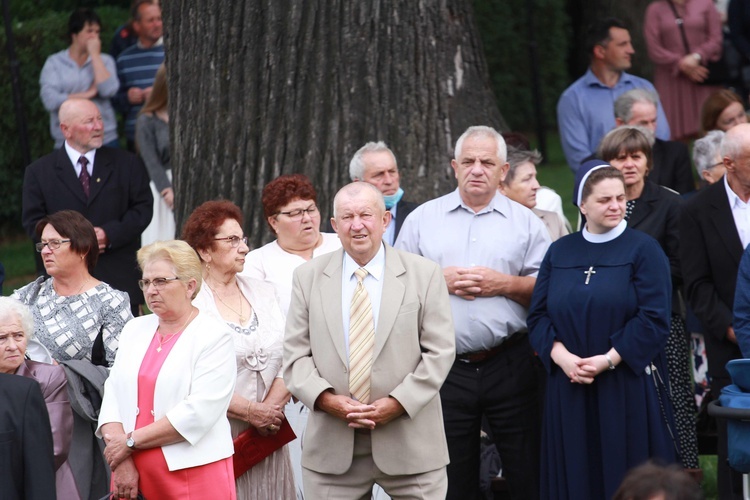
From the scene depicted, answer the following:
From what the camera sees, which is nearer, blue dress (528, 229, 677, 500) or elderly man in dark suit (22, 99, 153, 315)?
blue dress (528, 229, 677, 500)

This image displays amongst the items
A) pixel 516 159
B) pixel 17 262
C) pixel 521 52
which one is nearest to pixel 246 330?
pixel 516 159

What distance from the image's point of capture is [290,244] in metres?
7.34

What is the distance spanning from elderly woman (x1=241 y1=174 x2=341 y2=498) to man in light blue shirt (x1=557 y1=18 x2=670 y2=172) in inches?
134

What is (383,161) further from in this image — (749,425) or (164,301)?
(749,425)

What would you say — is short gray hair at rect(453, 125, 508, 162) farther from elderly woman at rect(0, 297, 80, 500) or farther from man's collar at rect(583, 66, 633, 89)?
man's collar at rect(583, 66, 633, 89)

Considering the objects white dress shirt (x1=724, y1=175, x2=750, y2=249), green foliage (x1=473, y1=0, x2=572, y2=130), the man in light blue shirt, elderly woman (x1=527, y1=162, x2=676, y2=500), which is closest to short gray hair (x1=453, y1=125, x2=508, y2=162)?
elderly woman (x1=527, y1=162, x2=676, y2=500)

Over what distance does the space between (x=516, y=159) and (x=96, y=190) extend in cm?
284

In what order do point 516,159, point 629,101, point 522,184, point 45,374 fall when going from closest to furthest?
point 45,374
point 522,184
point 516,159
point 629,101

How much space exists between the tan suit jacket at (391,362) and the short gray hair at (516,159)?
1927 millimetres

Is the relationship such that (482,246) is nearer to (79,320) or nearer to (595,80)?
(79,320)

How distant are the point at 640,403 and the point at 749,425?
3.49ft

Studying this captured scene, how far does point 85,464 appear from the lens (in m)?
6.69

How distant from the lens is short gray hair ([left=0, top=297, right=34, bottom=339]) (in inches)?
245

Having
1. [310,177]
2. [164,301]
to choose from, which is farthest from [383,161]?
[164,301]
